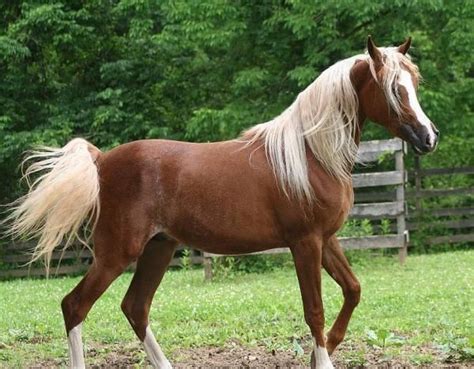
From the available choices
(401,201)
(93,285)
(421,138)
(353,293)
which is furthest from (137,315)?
(401,201)

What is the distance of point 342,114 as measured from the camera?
4.89 metres

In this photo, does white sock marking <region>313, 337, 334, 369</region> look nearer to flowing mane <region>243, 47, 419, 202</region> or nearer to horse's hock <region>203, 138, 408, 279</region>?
flowing mane <region>243, 47, 419, 202</region>

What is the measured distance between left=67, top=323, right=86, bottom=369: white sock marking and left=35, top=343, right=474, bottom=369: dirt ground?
0.59 metres

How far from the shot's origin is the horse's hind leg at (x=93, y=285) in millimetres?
4848

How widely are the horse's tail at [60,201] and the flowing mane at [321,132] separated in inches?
46.9

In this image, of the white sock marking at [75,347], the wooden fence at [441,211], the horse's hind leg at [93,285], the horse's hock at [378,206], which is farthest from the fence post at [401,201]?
the white sock marking at [75,347]

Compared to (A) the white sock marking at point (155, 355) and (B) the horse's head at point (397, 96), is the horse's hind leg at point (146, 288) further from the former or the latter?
A: (B) the horse's head at point (397, 96)

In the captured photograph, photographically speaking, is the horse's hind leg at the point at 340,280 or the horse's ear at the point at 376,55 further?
the horse's hind leg at the point at 340,280

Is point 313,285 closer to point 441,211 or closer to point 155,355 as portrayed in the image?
point 155,355

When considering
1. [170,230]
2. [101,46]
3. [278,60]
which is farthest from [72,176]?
[101,46]

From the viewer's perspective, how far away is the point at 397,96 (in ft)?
15.1

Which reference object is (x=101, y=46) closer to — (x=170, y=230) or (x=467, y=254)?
(x=467, y=254)

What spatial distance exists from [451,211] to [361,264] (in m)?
4.99

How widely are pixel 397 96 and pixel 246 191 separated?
3.57 ft
